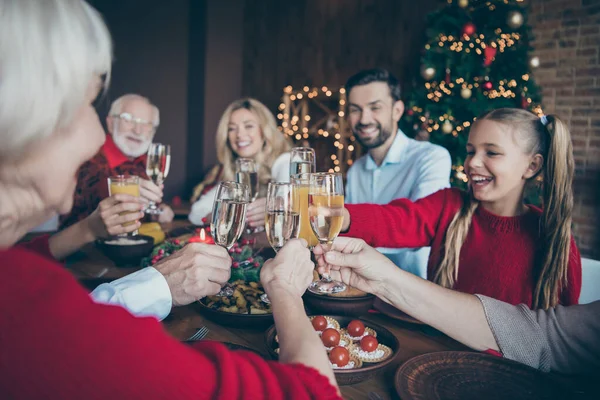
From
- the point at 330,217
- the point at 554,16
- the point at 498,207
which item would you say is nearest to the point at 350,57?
the point at 554,16

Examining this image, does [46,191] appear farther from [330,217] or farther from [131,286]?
[330,217]

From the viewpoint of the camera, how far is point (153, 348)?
56cm

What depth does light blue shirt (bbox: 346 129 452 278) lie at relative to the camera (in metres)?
2.51

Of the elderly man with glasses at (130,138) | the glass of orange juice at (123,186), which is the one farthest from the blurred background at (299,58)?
the glass of orange juice at (123,186)

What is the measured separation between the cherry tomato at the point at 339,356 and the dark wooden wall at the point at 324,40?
4.19m

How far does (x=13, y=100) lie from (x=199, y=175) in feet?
18.0

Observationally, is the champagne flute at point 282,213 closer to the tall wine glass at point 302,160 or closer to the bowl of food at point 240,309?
the bowl of food at point 240,309

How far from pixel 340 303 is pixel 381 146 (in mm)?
1890

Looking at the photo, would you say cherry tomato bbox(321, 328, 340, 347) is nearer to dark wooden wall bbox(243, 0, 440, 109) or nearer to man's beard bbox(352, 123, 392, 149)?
man's beard bbox(352, 123, 392, 149)

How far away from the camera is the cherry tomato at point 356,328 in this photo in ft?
3.79

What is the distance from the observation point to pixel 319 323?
3.83 ft

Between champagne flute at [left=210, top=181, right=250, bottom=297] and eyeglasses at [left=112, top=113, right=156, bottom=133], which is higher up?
eyeglasses at [left=112, top=113, right=156, bottom=133]

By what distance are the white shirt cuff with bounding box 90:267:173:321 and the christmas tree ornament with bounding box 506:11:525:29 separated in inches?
146

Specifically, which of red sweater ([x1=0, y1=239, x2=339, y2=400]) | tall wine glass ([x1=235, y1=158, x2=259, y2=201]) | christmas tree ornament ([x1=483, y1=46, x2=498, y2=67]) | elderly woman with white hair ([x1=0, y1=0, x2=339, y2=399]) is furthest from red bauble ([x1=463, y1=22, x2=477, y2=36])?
red sweater ([x1=0, y1=239, x2=339, y2=400])
